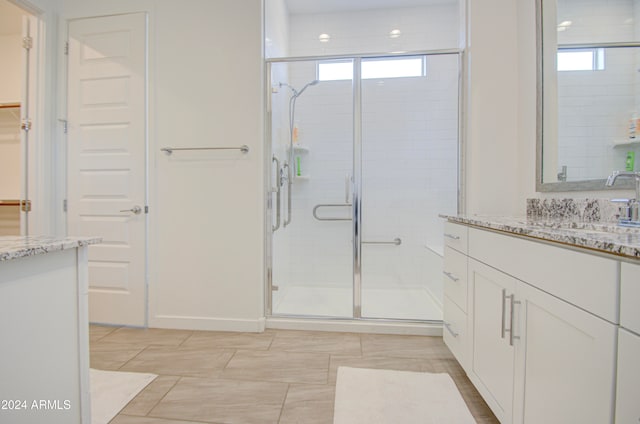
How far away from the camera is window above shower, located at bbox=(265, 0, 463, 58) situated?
10.5 ft

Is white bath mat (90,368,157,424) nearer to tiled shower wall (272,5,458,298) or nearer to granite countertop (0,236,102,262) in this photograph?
granite countertop (0,236,102,262)

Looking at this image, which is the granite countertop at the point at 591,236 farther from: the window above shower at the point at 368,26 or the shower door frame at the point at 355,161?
the window above shower at the point at 368,26

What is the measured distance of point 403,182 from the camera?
10.1 feet

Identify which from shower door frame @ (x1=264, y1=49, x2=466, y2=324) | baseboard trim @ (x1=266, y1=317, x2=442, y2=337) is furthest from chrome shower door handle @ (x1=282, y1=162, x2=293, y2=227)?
baseboard trim @ (x1=266, y1=317, x2=442, y2=337)

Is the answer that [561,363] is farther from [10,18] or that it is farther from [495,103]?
[10,18]

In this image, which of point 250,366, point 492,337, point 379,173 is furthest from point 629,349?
point 379,173

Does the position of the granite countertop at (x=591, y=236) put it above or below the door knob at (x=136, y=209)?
below

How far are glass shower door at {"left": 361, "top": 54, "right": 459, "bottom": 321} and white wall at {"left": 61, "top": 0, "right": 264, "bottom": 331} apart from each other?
1101 mm

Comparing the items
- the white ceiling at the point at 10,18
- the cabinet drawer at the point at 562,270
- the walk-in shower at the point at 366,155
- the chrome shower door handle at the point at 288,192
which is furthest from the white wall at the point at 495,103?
the white ceiling at the point at 10,18

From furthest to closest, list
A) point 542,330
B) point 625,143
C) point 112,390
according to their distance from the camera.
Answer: point 112,390 < point 625,143 < point 542,330

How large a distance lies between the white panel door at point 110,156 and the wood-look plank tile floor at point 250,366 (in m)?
0.34

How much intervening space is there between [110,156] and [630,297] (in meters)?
3.02

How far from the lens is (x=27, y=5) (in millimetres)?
2246

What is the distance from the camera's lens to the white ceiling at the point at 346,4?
10.3 feet
